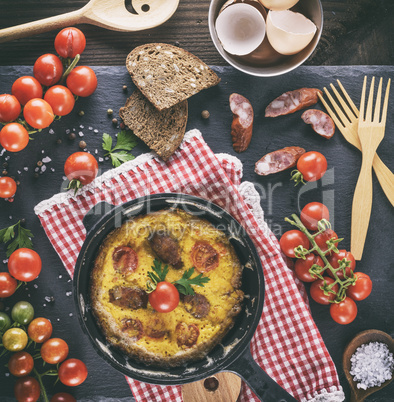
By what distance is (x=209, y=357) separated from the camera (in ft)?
8.73

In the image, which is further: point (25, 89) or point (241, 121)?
point (241, 121)

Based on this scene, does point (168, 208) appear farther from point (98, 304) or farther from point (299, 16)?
point (299, 16)

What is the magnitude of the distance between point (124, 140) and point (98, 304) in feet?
3.48

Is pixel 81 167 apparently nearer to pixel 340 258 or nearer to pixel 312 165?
pixel 312 165

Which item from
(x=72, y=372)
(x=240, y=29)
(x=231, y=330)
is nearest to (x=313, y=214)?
(x=231, y=330)

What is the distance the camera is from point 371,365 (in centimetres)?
289

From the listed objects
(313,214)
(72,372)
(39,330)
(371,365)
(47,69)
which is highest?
(47,69)

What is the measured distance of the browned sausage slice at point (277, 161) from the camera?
9.52ft

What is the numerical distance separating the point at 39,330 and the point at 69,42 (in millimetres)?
1823

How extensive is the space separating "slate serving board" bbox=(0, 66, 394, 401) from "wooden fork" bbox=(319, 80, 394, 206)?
5 centimetres

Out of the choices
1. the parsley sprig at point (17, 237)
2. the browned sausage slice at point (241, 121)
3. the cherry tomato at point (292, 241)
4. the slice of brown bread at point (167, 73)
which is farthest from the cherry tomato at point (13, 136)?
the cherry tomato at point (292, 241)

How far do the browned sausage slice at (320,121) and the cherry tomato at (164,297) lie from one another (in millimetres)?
1435

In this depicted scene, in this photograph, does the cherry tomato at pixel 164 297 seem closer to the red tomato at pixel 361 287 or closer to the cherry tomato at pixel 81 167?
the cherry tomato at pixel 81 167

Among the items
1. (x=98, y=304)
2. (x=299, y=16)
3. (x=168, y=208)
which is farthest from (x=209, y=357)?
(x=299, y=16)
